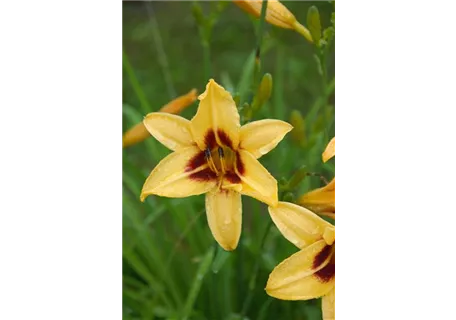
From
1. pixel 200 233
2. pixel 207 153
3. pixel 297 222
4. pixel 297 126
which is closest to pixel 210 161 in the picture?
pixel 207 153

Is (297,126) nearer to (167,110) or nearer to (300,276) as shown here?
(167,110)

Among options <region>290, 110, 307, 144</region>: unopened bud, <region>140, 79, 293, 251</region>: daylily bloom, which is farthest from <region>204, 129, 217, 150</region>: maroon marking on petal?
<region>290, 110, 307, 144</region>: unopened bud

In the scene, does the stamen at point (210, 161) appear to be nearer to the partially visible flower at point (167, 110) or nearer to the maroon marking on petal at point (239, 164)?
the maroon marking on petal at point (239, 164)

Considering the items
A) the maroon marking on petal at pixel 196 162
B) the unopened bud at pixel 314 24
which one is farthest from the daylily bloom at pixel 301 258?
the unopened bud at pixel 314 24

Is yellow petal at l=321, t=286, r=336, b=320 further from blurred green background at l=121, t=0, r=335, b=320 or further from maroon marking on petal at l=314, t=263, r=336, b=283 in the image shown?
blurred green background at l=121, t=0, r=335, b=320
